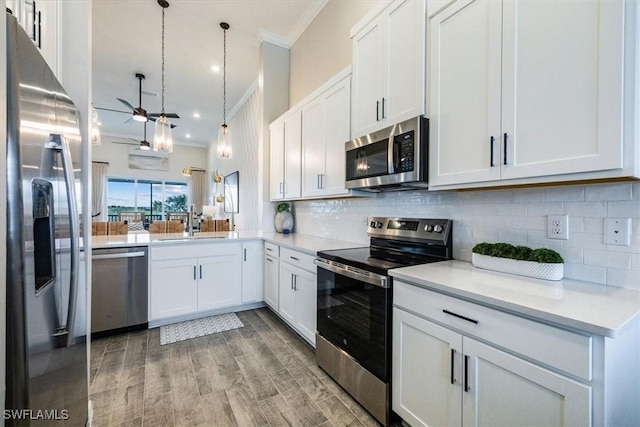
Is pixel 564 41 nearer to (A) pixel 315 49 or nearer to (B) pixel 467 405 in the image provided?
(B) pixel 467 405

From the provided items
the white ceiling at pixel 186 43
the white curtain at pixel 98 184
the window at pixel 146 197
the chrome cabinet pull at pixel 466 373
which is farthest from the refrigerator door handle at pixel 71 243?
the window at pixel 146 197

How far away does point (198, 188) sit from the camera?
9617mm

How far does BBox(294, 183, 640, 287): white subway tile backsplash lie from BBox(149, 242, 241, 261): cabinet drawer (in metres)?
1.93

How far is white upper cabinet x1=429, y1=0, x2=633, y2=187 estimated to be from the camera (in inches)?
38.8

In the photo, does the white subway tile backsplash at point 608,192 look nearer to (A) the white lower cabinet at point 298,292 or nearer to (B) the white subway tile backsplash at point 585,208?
(B) the white subway tile backsplash at point 585,208

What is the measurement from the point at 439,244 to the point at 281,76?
133 inches

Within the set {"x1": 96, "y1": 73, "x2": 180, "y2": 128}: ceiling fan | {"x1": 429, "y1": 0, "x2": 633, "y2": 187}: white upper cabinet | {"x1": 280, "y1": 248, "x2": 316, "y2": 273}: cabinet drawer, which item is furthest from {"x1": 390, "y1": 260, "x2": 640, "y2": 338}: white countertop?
{"x1": 96, "y1": 73, "x2": 180, "y2": 128}: ceiling fan

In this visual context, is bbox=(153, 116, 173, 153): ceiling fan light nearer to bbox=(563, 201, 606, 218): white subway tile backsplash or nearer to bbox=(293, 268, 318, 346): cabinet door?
bbox=(293, 268, 318, 346): cabinet door

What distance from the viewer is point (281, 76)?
4023mm

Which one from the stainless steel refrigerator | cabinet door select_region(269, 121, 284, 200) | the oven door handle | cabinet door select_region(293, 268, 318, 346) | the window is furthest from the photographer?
the window

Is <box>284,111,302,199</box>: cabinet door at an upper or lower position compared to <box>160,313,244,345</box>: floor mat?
upper

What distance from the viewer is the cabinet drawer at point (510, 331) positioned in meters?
0.85

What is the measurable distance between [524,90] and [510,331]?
993 mm

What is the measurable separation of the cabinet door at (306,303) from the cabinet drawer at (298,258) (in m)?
0.05
